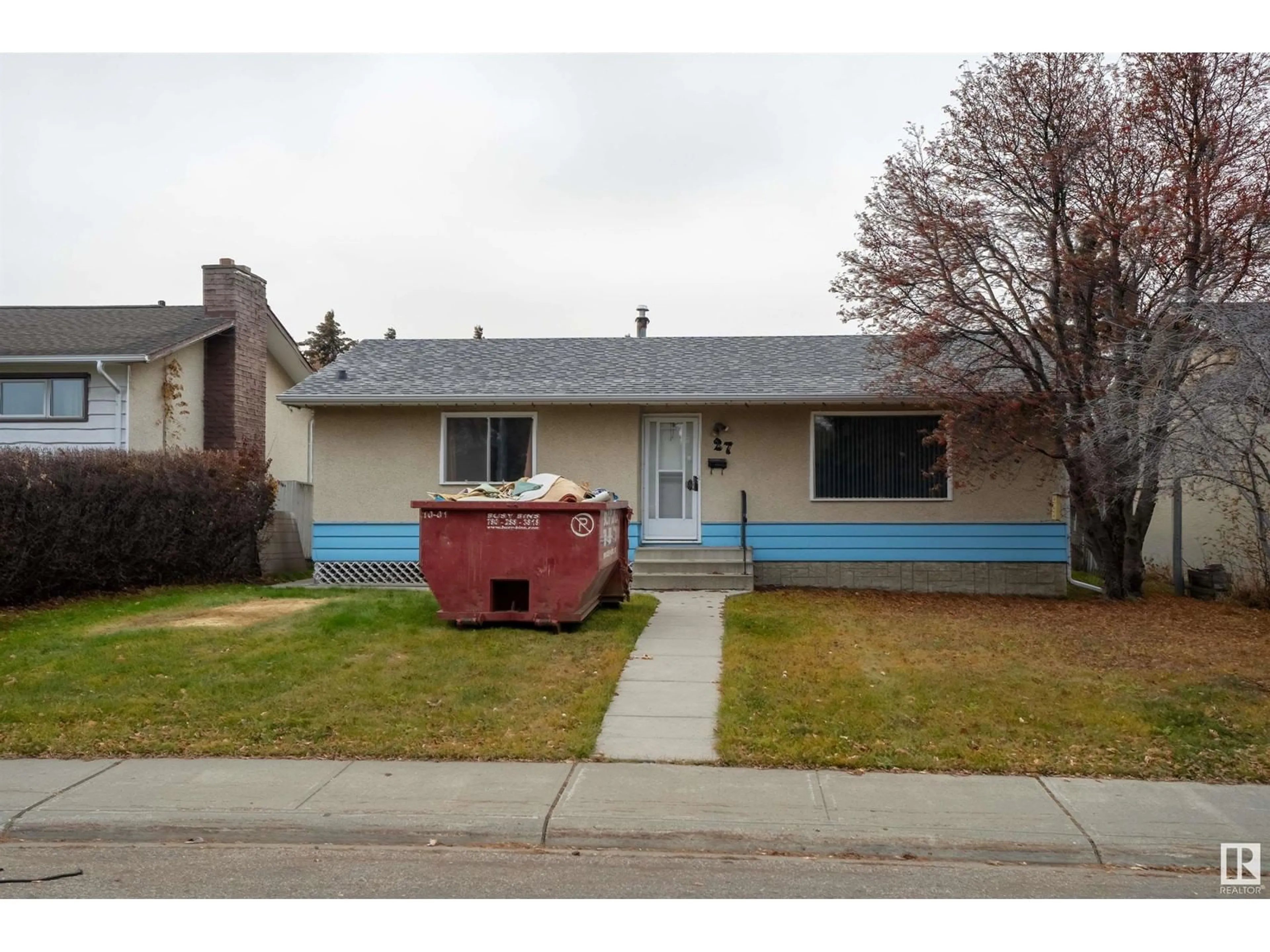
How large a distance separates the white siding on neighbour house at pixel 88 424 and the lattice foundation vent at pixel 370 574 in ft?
14.6

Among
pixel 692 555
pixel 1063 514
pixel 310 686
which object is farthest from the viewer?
pixel 1063 514

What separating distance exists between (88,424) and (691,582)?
10.6 m

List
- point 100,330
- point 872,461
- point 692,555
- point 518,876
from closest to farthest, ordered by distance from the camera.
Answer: point 518,876, point 692,555, point 872,461, point 100,330

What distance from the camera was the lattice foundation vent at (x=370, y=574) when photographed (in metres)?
16.2

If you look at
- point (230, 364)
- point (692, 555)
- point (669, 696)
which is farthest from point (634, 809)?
point (230, 364)

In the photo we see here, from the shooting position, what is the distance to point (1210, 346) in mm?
10016

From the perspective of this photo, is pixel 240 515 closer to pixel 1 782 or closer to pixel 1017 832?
pixel 1 782

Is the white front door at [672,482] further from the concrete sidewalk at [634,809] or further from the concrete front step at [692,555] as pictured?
the concrete sidewalk at [634,809]

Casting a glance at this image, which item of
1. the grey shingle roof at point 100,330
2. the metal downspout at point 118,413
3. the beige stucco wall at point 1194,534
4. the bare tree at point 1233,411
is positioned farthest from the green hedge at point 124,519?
the beige stucco wall at point 1194,534

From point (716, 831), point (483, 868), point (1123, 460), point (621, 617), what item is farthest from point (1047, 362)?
point (483, 868)

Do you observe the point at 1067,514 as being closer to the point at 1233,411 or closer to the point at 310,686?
the point at 1233,411

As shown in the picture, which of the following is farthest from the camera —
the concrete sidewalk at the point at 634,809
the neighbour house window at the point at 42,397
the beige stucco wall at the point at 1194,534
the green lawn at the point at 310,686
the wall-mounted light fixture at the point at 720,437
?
the neighbour house window at the point at 42,397

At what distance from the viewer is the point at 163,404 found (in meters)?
18.4

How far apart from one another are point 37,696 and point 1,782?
185cm
